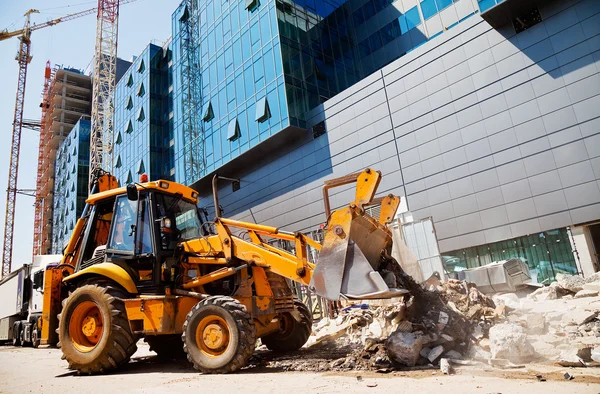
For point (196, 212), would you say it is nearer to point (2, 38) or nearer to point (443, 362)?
point (443, 362)

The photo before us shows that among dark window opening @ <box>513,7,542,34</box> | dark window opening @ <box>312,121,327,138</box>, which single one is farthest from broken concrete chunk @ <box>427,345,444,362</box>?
dark window opening @ <box>312,121,327,138</box>

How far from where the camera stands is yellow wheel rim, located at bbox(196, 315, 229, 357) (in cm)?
604

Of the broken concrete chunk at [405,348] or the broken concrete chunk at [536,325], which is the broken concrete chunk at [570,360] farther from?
the broken concrete chunk at [536,325]

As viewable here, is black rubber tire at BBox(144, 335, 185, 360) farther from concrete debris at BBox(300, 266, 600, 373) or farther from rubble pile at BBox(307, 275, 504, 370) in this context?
rubble pile at BBox(307, 275, 504, 370)

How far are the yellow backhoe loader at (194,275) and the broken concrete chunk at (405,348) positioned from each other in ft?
2.53

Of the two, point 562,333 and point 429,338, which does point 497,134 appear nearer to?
point 562,333

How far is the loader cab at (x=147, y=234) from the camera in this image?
281 inches

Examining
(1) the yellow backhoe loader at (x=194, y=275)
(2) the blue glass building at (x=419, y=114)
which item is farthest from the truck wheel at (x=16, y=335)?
(2) the blue glass building at (x=419, y=114)

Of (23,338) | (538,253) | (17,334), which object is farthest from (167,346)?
(538,253)

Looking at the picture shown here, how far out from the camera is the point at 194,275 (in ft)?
23.9

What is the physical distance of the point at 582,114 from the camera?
1736 centimetres

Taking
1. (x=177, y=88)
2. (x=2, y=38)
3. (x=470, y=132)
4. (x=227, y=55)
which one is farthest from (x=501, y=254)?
(x=2, y=38)

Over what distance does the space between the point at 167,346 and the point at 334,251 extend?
5287 millimetres

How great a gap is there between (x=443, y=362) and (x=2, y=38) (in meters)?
88.5
